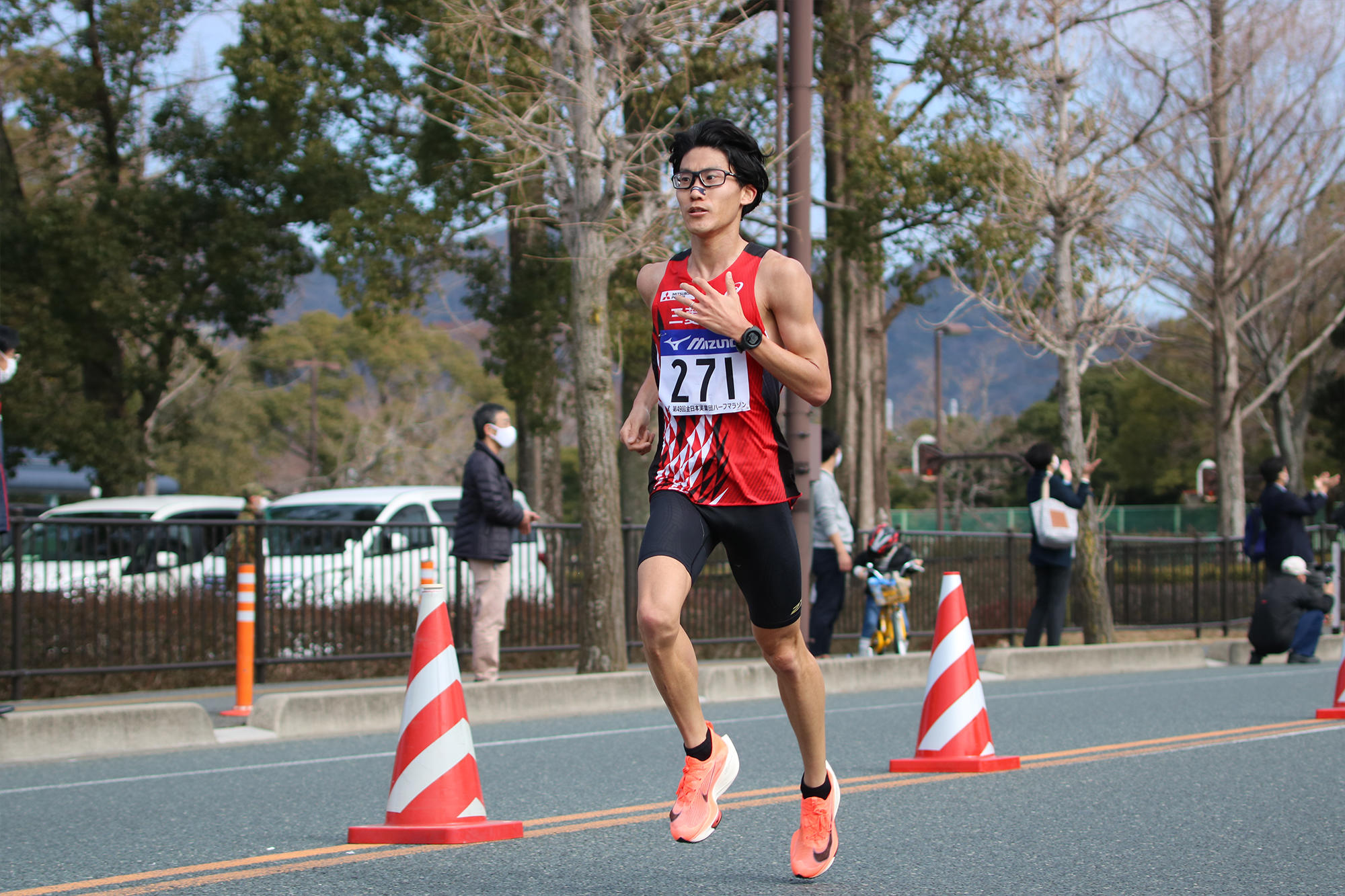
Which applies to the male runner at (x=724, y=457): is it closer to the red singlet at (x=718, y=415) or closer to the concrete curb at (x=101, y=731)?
the red singlet at (x=718, y=415)

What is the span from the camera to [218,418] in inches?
2343

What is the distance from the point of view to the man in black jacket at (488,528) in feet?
35.8

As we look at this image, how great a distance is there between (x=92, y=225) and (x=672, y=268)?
21.9 meters

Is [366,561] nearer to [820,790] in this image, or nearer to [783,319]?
[820,790]

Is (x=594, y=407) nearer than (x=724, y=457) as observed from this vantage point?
No

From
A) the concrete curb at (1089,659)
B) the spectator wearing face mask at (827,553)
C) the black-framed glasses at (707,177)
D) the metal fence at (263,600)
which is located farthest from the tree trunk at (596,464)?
the black-framed glasses at (707,177)

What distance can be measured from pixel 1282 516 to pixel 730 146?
1077cm

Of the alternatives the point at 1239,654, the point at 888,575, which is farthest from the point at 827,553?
the point at 1239,654

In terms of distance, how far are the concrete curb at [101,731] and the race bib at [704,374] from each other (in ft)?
18.5

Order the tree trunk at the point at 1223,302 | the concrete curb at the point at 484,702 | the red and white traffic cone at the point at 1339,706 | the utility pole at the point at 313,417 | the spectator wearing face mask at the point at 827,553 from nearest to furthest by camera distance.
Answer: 1. the concrete curb at the point at 484,702
2. the red and white traffic cone at the point at 1339,706
3. the spectator wearing face mask at the point at 827,553
4. the tree trunk at the point at 1223,302
5. the utility pole at the point at 313,417

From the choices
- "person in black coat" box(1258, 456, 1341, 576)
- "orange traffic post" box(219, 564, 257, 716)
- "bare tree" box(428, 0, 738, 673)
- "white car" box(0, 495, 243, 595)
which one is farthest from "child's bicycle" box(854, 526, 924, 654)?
"orange traffic post" box(219, 564, 257, 716)

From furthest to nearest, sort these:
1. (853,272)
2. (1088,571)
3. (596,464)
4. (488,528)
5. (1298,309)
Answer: (1298,309) → (853,272) → (1088,571) → (596,464) → (488,528)

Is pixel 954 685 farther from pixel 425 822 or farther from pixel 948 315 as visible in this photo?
pixel 948 315

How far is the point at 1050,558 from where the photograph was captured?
13.6 metres
